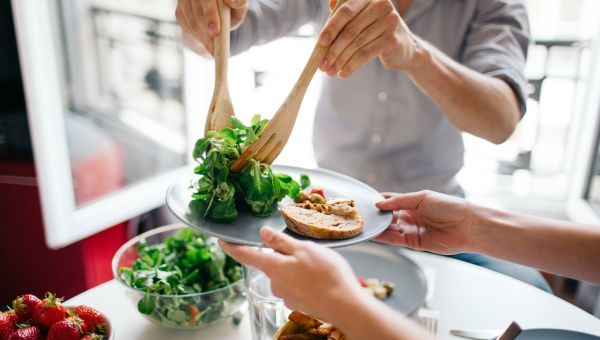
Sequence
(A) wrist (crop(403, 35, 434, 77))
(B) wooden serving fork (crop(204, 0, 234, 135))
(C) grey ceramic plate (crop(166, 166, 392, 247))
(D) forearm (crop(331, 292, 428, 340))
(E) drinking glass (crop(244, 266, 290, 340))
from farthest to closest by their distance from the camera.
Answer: (A) wrist (crop(403, 35, 434, 77)) → (B) wooden serving fork (crop(204, 0, 234, 135)) → (E) drinking glass (crop(244, 266, 290, 340)) → (C) grey ceramic plate (crop(166, 166, 392, 247)) → (D) forearm (crop(331, 292, 428, 340))

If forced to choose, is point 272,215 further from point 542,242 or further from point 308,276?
point 542,242

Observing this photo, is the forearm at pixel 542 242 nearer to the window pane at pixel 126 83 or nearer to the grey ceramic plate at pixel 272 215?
the grey ceramic plate at pixel 272 215

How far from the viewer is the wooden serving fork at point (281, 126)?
0.89 m

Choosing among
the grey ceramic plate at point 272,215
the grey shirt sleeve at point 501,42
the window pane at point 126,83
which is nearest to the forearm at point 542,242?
the grey ceramic plate at point 272,215

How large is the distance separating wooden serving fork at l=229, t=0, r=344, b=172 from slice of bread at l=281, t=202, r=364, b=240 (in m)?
0.11

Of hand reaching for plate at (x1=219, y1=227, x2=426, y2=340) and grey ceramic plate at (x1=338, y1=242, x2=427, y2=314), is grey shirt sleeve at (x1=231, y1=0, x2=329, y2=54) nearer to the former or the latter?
grey ceramic plate at (x1=338, y1=242, x2=427, y2=314)

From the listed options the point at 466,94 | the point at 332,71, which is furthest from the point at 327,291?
the point at 466,94

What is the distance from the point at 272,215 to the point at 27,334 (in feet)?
1.46

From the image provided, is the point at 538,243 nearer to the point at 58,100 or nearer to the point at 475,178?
the point at 58,100

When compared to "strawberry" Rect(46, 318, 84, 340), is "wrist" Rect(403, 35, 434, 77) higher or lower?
higher

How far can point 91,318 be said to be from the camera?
86 cm

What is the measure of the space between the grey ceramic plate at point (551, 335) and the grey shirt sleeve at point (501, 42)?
728 mm

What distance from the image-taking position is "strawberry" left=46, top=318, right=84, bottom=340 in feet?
2.65

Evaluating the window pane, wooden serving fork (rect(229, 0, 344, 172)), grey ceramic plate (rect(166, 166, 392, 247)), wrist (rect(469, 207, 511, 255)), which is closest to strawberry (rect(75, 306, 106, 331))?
grey ceramic plate (rect(166, 166, 392, 247))
